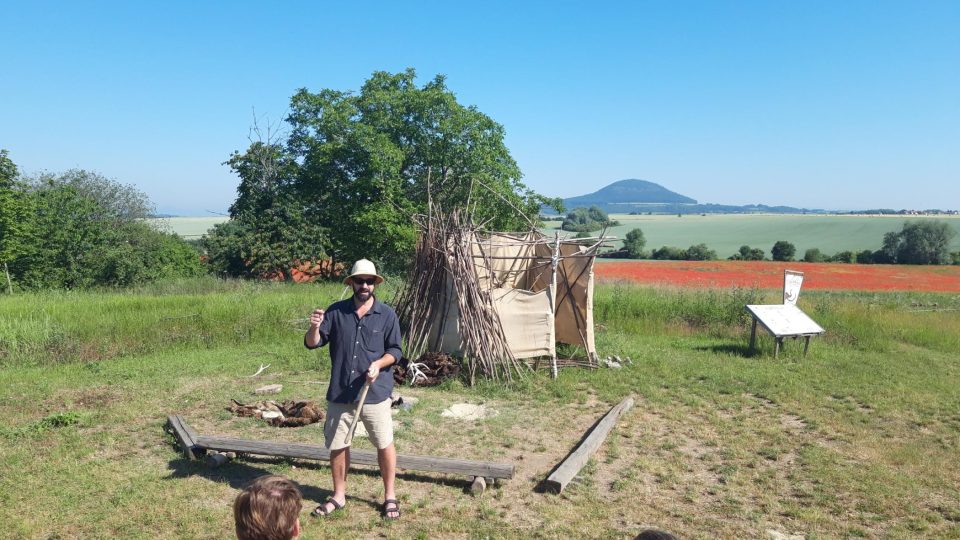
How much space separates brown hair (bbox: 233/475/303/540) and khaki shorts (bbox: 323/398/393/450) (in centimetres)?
207

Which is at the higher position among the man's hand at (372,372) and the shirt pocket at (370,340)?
the shirt pocket at (370,340)

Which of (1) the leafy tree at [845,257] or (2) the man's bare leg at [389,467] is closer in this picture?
(2) the man's bare leg at [389,467]

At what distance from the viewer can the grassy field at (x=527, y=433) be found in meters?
4.64

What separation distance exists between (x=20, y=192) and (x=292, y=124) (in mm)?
9881

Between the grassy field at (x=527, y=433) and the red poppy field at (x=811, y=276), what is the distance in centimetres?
1090

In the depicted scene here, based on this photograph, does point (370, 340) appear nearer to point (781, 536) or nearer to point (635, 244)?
point (781, 536)

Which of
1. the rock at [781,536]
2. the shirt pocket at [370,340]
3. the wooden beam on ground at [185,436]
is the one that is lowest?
the rock at [781,536]

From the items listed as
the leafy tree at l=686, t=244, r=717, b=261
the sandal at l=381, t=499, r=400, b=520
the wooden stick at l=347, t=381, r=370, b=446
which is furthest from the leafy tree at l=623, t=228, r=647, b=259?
the wooden stick at l=347, t=381, r=370, b=446

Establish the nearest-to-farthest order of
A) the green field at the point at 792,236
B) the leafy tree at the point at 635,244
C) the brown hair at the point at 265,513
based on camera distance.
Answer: the brown hair at the point at 265,513, the leafy tree at the point at 635,244, the green field at the point at 792,236

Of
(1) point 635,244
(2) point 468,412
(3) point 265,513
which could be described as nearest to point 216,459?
(2) point 468,412

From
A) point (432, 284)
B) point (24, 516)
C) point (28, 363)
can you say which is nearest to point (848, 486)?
point (432, 284)

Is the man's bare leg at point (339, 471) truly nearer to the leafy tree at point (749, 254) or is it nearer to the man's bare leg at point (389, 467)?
the man's bare leg at point (389, 467)

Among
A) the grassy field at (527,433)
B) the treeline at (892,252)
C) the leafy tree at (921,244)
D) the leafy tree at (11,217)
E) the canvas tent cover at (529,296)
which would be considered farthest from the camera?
the treeline at (892,252)

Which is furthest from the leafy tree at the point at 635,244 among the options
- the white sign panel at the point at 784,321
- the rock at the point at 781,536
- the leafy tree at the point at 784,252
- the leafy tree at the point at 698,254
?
the rock at the point at 781,536
